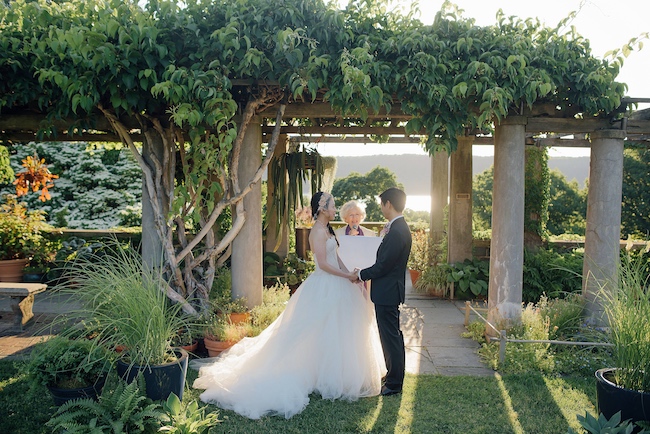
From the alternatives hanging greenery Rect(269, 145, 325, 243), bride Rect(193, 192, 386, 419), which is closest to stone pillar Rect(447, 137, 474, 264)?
hanging greenery Rect(269, 145, 325, 243)

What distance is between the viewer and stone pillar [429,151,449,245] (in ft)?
32.4

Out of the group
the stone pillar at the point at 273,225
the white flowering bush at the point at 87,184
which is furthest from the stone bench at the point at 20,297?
the white flowering bush at the point at 87,184

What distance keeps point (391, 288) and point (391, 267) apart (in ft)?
0.59

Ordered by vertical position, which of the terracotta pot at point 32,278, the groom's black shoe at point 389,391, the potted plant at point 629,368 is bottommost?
the groom's black shoe at point 389,391

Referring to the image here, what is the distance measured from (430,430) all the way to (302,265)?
→ 4857 mm

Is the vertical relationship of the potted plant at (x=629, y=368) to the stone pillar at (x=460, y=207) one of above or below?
below

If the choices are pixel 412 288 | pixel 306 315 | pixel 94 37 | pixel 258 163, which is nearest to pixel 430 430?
pixel 306 315

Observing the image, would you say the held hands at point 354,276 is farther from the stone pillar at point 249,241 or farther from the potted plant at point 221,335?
the stone pillar at point 249,241

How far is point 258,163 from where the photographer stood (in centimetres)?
590

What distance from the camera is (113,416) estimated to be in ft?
10.6

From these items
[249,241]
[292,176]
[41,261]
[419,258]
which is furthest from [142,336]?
[41,261]

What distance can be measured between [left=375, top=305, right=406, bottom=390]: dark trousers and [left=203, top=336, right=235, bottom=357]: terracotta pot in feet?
5.31

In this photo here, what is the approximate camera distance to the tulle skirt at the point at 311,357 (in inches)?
166

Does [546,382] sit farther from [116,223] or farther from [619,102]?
[116,223]
